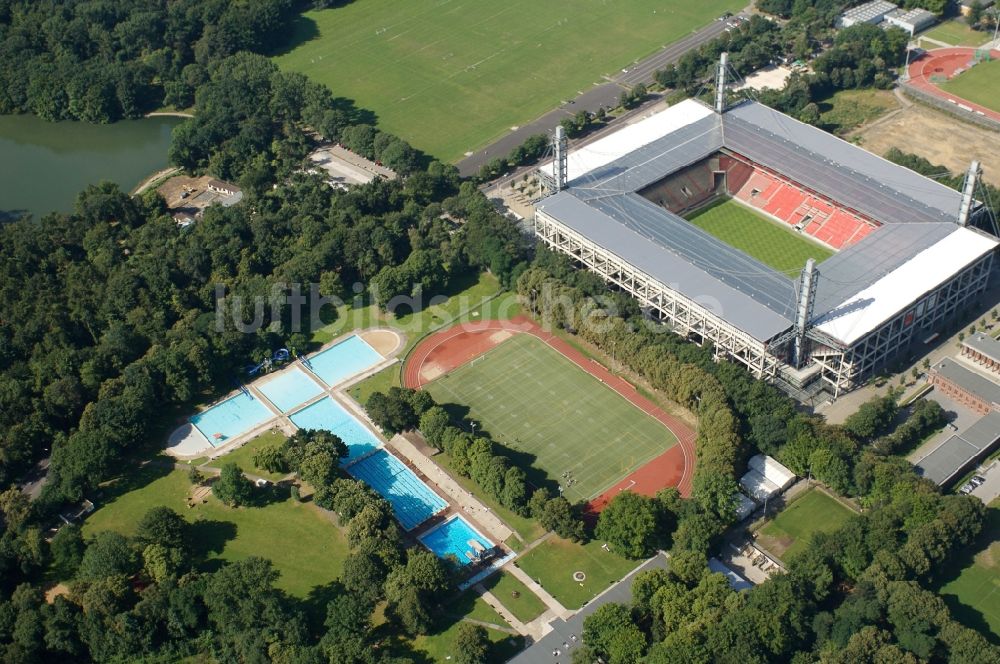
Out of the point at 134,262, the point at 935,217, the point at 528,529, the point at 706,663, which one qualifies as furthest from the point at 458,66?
the point at 706,663

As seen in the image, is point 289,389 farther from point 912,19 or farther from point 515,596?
point 912,19

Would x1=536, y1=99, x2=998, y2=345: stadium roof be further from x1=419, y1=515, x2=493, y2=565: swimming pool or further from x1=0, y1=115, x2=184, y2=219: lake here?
x1=0, y1=115, x2=184, y2=219: lake

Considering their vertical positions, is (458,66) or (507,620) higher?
(458,66)

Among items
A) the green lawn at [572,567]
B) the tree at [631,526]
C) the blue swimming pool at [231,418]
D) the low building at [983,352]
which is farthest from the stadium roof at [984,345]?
the blue swimming pool at [231,418]

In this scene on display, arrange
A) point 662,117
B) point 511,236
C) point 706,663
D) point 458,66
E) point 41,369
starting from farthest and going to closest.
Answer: point 458,66 < point 662,117 < point 511,236 < point 41,369 < point 706,663

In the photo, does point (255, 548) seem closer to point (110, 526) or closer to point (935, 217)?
point (110, 526)

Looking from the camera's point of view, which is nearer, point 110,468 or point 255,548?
point 255,548

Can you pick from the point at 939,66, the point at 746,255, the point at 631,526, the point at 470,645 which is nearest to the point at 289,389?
the point at 470,645
